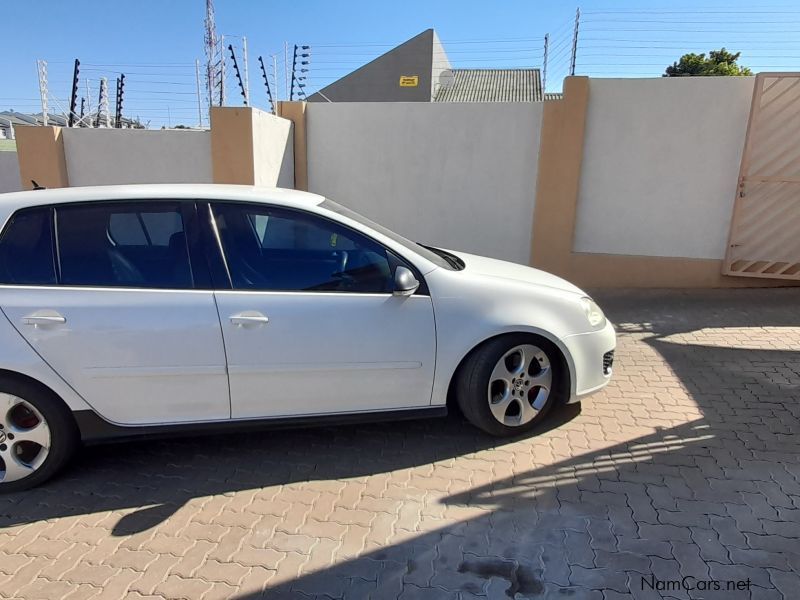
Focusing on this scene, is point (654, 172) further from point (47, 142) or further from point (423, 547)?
point (47, 142)

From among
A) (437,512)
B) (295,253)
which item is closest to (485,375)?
(437,512)

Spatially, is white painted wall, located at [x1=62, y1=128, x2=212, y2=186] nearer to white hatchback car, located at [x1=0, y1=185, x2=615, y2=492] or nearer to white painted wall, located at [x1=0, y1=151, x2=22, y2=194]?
white painted wall, located at [x1=0, y1=151, x2=22, y2=194]

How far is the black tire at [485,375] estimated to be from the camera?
331 centimetres

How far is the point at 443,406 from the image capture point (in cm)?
335

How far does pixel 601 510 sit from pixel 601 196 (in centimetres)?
529

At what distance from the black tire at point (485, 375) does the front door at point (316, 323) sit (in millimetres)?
238

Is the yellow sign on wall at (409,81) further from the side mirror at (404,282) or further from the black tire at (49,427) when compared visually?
the black tire at (49,427)

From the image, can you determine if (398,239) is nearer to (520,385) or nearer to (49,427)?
(520,385)

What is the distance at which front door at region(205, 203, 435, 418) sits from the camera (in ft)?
9.90

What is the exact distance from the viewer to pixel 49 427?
2947 mm

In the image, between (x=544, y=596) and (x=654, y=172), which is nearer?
(x=544, y=596)

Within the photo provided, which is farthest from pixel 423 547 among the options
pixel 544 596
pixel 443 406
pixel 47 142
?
pixel 47 142

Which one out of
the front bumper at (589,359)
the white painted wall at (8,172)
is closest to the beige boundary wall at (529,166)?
the white painted wall at (8,172)

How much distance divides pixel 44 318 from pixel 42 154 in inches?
224
